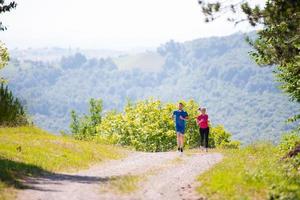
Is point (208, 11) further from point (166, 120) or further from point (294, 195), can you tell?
point (166, 120)

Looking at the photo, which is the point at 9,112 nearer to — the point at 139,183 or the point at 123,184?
the point at 139,183

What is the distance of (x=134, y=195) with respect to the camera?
16.8 meters

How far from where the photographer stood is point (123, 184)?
18.8 meters

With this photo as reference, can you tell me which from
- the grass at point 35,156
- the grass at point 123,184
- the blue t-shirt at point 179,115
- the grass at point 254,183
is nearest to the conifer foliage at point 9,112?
the grass at point 35,156

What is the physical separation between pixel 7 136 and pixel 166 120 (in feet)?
238

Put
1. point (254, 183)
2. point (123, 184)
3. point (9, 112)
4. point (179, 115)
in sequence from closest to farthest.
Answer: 1. point (254, 183)
2. point (123, 184)
3. point (179, 115)
4. point (9, 112)

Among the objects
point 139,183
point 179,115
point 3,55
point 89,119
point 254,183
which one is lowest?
point 89,119

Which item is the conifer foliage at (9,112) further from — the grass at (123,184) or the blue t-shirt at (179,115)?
the grass at (123,184)

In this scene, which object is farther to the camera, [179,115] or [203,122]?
[203,122]

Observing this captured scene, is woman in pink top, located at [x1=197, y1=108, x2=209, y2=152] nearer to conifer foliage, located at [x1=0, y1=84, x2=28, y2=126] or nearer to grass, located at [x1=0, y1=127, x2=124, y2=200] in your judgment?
grass, located at [x1=0, y1=127, x2=124, y2=200]

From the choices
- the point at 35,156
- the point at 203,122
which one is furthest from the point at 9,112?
the point at 203,122

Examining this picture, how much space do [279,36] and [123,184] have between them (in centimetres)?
994

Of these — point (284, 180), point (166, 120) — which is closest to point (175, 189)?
point (284, 180)

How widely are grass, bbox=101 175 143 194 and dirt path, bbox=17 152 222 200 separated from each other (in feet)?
0.58
